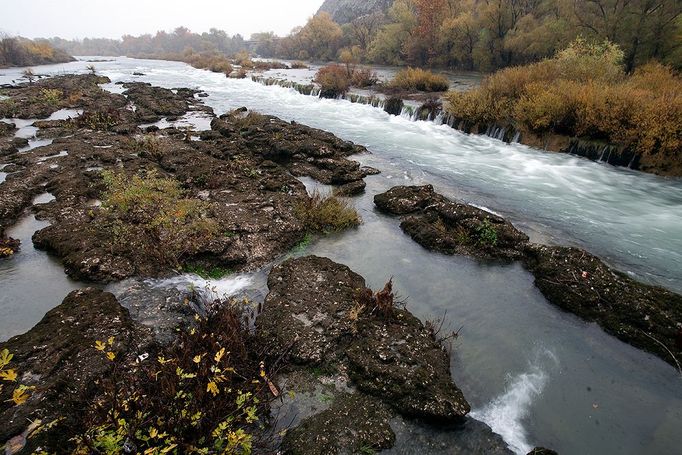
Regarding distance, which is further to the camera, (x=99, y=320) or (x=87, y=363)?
(x=99, y=320)

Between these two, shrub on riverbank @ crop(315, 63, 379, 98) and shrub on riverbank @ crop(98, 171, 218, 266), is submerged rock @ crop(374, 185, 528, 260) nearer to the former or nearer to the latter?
shrub on riverbank @ crop(98, 171, 218, 266)

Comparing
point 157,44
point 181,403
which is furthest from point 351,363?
point 157,44

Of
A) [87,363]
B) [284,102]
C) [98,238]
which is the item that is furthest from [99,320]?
[284,102]

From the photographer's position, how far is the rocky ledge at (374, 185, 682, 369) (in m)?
6.33

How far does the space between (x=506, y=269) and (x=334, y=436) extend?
578 centimetres

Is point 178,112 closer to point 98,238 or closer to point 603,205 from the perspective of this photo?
point 98,238

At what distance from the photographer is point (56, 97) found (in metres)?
25.8

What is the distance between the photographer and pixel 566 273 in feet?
24.4

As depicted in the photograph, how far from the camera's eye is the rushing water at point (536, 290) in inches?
198

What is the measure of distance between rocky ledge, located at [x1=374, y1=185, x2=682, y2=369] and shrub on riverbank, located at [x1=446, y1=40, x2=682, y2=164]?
950 cm

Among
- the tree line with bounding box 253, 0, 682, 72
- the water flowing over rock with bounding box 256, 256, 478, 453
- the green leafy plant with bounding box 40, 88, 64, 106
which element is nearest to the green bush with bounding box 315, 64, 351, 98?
the tree line with bounding box 253, 0, 682, 72

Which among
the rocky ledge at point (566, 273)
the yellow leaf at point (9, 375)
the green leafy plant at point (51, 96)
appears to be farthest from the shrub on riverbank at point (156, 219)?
the green leafy plant at point (51, 96)

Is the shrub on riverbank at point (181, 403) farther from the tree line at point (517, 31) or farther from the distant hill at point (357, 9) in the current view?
the distant hill at point (357, 9)

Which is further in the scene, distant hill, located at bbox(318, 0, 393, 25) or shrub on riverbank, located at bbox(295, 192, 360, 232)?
distant hill, located at bbox(318, 0, 393, 25)
